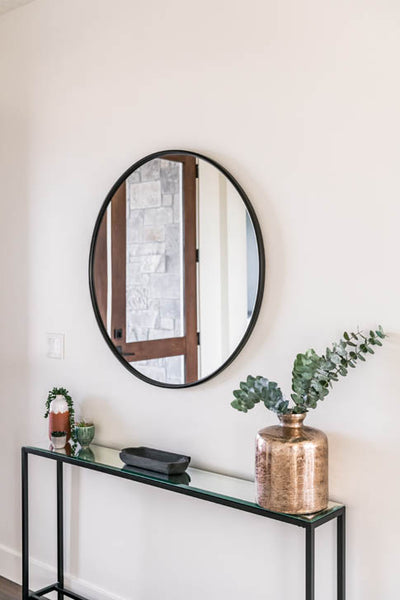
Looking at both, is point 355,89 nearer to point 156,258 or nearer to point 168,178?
point 168,178

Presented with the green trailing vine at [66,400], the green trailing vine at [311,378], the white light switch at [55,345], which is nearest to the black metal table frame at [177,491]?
the green trailing vine at [66,400]

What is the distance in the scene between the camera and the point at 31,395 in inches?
106

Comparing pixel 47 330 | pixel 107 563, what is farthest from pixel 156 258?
pixel 107 563

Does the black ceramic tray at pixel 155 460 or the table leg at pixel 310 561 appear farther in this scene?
the black ceramic tray at pixel 155 460

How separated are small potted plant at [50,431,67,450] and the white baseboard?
1.89ft

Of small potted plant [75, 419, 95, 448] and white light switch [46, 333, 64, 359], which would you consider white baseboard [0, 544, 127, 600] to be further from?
white light switch [46, 333, 64, 359]

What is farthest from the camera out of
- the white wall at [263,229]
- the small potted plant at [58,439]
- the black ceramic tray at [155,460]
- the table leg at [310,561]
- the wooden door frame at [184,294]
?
the small potted plant at [58,439]

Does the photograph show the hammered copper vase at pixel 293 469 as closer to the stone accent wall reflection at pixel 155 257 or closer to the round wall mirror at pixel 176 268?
the round wall mirror at pixel 176 268

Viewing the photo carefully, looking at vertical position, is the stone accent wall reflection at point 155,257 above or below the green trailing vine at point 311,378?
above

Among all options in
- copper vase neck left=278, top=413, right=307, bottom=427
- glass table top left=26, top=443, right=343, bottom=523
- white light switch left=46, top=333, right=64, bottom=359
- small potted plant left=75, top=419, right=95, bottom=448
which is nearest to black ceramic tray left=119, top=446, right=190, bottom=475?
glass table top left=26, top=443, right=343, bottom=523

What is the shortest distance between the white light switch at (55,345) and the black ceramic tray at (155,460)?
0.56 m

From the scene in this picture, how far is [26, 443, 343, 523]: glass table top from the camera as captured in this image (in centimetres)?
180

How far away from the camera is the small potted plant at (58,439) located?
92.5 inches

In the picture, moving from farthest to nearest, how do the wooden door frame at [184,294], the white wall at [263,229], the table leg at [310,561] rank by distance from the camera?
the wooden door frame at [184,294]
the white wall at [263,229]
the table leg at [310,561]
